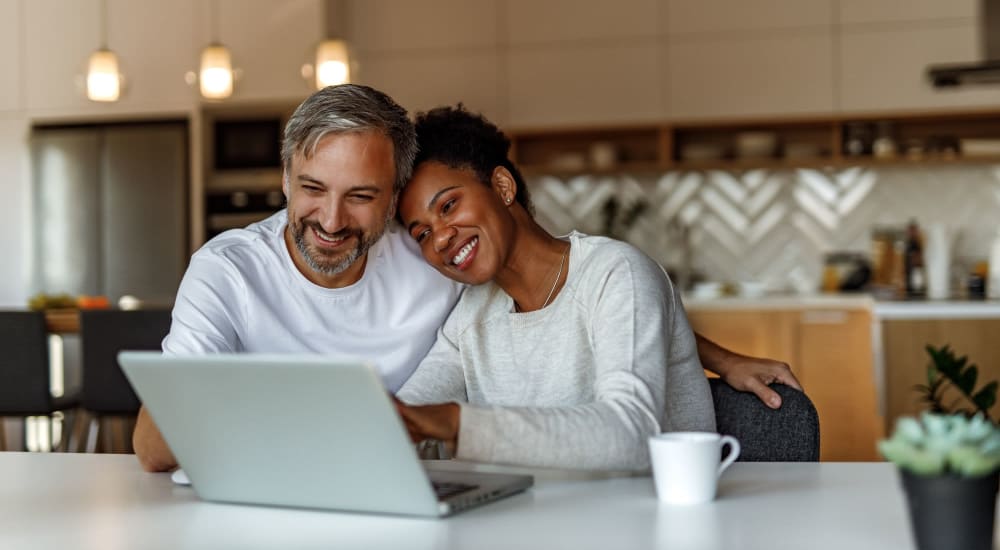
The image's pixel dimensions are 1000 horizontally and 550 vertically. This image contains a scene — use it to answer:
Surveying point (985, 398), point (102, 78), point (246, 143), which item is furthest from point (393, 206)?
point (246, 143)

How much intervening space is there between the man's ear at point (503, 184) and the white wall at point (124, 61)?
13.7 feet

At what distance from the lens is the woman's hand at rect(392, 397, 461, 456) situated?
4.21 feet

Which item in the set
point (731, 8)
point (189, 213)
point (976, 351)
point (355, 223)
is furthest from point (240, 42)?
point (355, 223)

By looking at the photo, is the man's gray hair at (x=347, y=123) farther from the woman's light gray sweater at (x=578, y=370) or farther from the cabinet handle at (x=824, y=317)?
the cabinet handle at (x=824, y=317)

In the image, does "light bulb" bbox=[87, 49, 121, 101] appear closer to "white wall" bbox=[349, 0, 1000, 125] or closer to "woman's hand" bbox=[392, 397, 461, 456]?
"white wall" bbox=[349, 0, 1000, 125]

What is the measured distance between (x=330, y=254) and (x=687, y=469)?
921mm

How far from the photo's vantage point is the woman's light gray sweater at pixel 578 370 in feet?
4.44

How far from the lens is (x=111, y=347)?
4004mm

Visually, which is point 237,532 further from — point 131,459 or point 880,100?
point 880,100

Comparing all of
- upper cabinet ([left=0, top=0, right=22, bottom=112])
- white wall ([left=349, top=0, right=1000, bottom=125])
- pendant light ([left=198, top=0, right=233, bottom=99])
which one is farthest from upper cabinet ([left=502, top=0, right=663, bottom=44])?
upper cabinet ([left=0, top=0, right=22, bottom=112])

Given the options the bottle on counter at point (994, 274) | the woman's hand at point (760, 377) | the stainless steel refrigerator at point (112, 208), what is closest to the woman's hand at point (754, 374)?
the woman's hand at point (760, 377)

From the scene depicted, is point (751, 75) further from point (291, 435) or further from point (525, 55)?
point (291, 435)

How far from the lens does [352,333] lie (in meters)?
2.06

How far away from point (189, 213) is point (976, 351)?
411 cm
